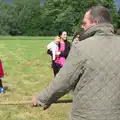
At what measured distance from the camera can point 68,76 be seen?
314 cm

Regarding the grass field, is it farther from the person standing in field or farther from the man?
the man

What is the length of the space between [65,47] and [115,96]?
7.95 meters

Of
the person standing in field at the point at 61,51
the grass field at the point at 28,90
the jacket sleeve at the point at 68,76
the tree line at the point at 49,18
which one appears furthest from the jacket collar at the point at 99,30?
the tree line at the point at 49,18

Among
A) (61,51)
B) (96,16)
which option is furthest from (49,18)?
(96,16)

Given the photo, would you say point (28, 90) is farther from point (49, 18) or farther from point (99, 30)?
point (49, 18)

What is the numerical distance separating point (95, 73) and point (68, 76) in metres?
0.22

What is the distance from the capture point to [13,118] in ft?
26.0

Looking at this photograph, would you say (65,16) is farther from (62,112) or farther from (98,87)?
(98,87)

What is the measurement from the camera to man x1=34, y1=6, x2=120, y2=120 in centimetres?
310

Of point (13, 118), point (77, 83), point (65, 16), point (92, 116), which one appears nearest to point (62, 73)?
point (77, 83)

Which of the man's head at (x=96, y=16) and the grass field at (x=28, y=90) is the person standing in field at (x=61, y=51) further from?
the man's head at (x=96, y=16)

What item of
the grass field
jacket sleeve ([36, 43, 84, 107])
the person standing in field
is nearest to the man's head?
jacket sleeve ([36, 43, 84, 107])

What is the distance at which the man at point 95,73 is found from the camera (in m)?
3.10

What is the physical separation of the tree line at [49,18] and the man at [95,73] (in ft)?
242
